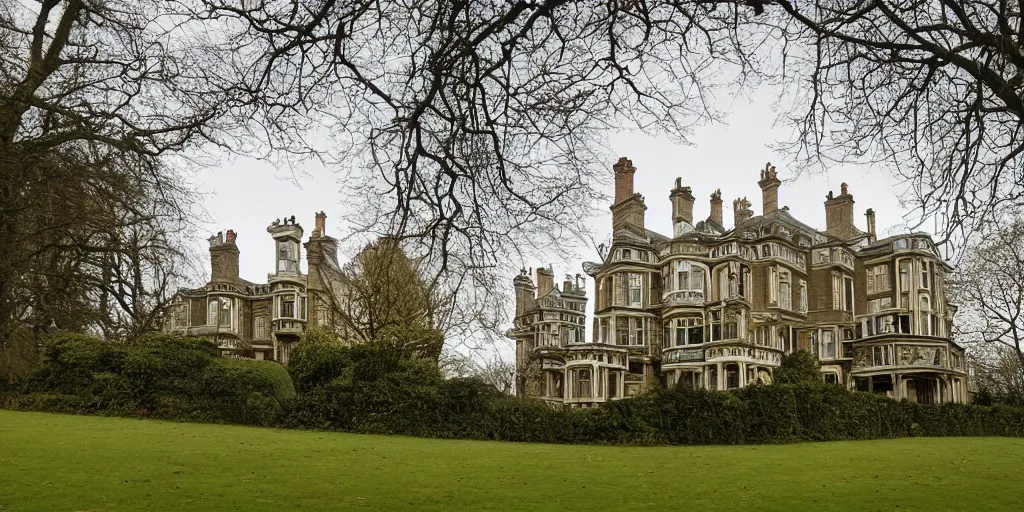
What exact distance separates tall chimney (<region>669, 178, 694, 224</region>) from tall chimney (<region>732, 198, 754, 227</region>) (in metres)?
3.20

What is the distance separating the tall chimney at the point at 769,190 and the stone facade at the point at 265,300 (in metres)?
24.3

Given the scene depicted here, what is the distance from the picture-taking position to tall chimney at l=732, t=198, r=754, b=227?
50.0 metres

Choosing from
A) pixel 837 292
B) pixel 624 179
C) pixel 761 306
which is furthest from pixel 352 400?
pixel 837 292

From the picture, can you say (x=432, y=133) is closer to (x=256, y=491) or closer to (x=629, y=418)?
(x=256, y=491)

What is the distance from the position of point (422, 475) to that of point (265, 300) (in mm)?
42206

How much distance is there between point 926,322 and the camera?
147 ft

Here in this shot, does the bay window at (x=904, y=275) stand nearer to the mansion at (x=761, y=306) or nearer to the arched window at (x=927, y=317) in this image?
the mansion at (x=761, y=306)

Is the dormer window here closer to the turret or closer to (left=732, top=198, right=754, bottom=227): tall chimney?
the turret

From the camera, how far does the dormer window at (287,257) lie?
2047 inches

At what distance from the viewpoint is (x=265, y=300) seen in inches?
2115

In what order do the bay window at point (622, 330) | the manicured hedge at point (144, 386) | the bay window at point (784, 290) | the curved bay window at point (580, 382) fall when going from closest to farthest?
the manicured hedge at point (144, 386)
the bay window at point (784, 290)
the bay window at point (622, 330)
the curved bay window at point (580, 382)

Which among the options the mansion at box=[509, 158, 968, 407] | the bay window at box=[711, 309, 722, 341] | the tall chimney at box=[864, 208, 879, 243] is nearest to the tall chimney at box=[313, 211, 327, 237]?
the mansion at box=[509, 158, 968, 407]

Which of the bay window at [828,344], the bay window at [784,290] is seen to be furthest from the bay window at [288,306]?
the bay window at [828,344]

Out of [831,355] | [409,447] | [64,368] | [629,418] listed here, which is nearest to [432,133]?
[409,447]
